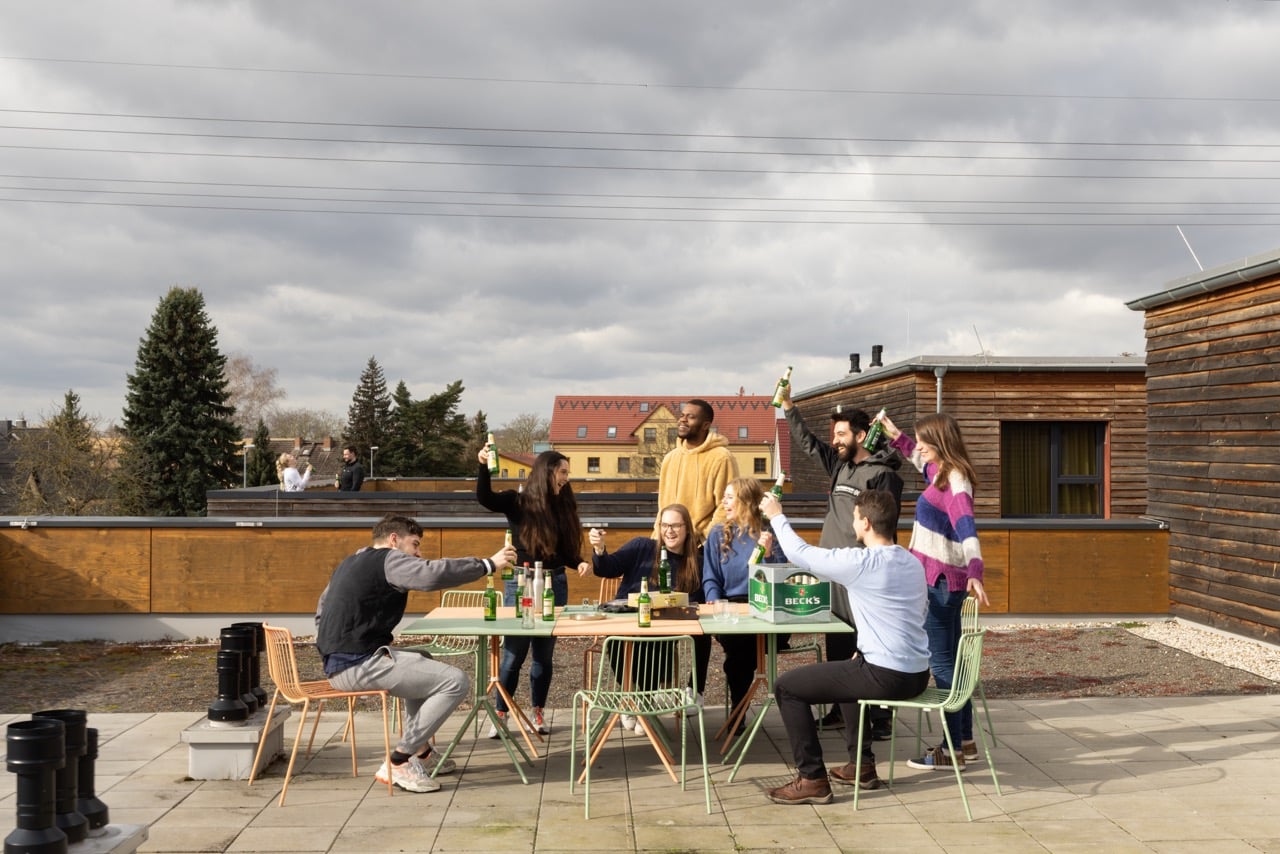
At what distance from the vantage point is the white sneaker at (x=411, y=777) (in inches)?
212

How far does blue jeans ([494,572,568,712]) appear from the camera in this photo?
6258 millimetres

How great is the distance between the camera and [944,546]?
5.82 metres

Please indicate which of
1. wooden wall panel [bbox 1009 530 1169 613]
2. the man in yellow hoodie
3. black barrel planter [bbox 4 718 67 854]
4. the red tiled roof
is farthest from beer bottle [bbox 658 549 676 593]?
the red tiled roof

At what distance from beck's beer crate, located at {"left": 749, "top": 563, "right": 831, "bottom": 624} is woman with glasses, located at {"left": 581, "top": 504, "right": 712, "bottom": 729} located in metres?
0.78

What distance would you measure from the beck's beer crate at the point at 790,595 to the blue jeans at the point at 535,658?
1.23 meters

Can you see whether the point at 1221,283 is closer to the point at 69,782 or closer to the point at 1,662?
the point at 69,782

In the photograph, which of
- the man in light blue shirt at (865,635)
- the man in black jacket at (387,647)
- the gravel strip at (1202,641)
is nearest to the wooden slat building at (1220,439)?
the gravel strip at (1202,641)

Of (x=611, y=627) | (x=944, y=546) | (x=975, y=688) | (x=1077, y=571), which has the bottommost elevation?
(x=975, y=688)

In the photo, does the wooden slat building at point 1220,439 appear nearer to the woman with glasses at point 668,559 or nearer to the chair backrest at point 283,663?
the woman with glasses at point 668,559

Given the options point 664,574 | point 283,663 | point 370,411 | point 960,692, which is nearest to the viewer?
point 960,692

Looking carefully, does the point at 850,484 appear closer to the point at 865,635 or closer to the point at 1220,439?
the point at 865,635

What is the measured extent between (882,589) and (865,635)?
0.28 meters

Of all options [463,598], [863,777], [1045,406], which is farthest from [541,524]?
[1045,406]

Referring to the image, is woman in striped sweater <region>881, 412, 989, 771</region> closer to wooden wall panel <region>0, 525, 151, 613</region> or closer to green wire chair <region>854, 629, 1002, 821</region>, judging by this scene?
green wire chair <region>854, 629, 1002, 821</region>
